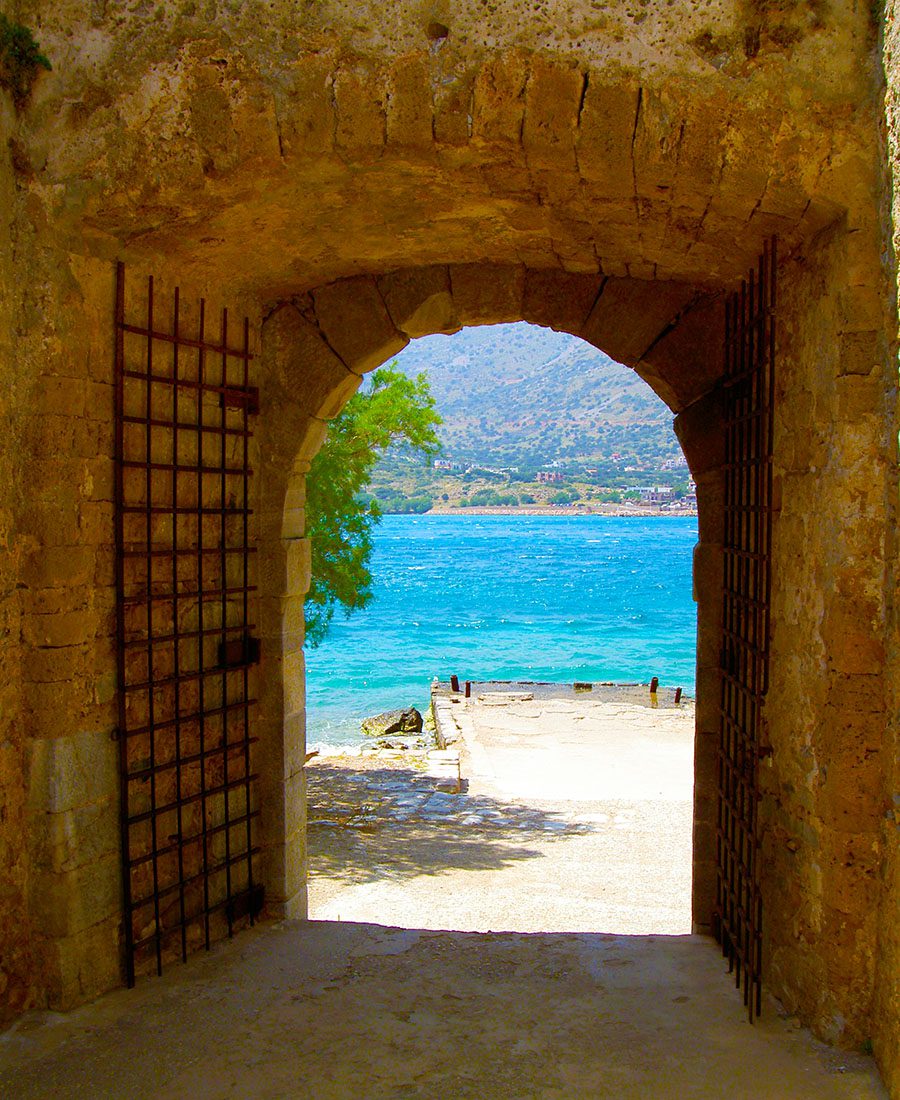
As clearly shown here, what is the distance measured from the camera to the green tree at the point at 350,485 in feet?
28.8

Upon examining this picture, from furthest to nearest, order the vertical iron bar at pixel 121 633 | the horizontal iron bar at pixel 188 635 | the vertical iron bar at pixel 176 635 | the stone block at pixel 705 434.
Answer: the stone block at pixel 705 434, the vertical iron bar at pixel 176 635, the horizontal iron bar at pixel 188 635, the vertical iron bar at pixel 121 633

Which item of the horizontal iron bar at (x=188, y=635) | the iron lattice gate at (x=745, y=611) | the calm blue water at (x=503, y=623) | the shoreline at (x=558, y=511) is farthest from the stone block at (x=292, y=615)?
the shoreline at (x=558, y=511)

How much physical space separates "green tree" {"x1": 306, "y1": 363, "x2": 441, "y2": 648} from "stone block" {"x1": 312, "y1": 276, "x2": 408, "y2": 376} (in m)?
3.88

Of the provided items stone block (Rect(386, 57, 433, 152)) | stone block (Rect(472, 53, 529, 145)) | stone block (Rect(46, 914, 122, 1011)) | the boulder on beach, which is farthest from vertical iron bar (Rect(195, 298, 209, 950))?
the boulder on beach

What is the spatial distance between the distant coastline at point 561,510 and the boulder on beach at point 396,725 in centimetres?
8386

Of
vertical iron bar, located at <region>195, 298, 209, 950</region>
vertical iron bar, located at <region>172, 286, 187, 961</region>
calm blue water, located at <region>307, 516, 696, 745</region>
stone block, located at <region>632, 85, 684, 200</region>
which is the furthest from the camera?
calm blue water, located at <region>307, 516, 696, 745</region>

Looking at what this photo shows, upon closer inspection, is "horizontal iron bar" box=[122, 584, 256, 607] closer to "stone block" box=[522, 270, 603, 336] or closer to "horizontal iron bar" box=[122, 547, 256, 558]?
"horizontal iron bar" box=[122, 547, 256, 558]

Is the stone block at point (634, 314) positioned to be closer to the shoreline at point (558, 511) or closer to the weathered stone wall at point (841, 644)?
the weathered stone wall at point (841, 644)

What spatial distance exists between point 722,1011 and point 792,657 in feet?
4.38

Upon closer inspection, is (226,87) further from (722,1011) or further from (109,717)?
(722,1011)

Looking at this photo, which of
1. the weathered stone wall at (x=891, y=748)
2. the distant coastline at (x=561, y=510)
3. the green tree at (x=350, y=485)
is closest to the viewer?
the weathered stone wall at (x=891, y=748)

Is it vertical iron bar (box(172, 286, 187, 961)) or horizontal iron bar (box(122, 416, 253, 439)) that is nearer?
horizontal iron bar (box(122, 416, 253, 439))

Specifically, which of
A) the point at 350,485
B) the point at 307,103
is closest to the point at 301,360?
the point at 307,103

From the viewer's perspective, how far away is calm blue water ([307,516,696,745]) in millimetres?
30141
